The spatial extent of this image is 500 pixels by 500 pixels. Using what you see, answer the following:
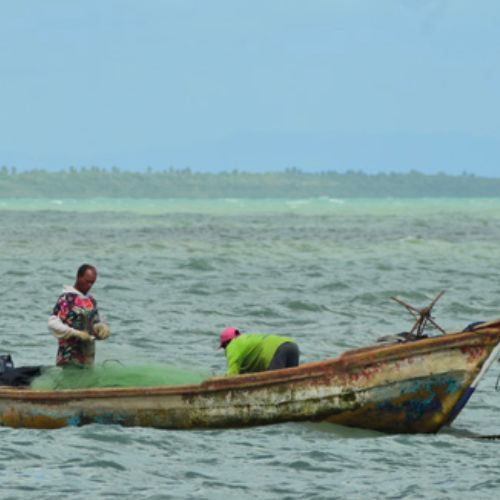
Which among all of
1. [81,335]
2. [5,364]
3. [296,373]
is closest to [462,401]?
[296,373]

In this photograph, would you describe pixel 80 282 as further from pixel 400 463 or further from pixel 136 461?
pixel 400 463

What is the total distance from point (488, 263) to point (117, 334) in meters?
23.8

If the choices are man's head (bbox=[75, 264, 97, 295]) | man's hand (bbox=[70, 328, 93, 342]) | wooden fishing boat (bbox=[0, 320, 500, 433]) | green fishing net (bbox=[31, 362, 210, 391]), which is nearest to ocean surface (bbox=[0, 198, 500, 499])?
wooden fishing boat (bbox=[0, 320, 500, 433])

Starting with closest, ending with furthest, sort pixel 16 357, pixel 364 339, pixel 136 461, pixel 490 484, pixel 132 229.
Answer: pixel 490 484 → pixel 136 461 → pixel 16 357 → pixel 364 339 → pixel 132 229

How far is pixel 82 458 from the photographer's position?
Result: 1430 cm

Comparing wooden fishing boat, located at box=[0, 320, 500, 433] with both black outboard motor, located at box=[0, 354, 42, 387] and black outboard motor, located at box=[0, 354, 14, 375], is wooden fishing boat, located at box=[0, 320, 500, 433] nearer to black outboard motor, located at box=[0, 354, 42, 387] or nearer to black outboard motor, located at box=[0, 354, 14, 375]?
black outboard motor, located at box=[0, 354, 42, 387]

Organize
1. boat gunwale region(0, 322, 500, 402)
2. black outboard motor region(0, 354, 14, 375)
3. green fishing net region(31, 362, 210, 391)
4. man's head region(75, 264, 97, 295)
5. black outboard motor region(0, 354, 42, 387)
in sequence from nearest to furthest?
boat gunwale region(0, 322, 500, 402)
man's head region(75, 264, 97, 295)
green fishing net region(31, 362, 210, 391)
black outboard motor region(0, 354, 42, 387)
black outboard motor region(0, 354, 14, 375)

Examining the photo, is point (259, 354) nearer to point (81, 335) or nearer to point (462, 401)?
point (81, 335)

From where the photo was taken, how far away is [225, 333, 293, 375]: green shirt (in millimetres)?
15805

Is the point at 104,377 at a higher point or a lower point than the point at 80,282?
lower

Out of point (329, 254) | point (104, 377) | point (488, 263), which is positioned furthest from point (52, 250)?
point (104, 377)

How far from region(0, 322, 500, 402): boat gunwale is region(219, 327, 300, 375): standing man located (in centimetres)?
52

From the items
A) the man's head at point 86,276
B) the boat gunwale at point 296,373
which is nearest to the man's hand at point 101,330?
the man's head at point 86,276

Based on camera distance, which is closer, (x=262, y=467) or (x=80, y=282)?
(x=262, y=467)
